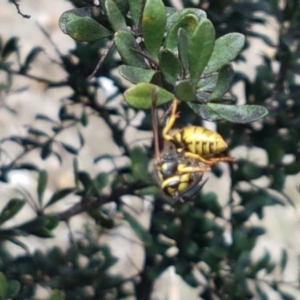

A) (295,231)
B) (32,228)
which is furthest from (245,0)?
(295,231)

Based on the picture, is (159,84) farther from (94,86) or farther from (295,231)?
(295,231)

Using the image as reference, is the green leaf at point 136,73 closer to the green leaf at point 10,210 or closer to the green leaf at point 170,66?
the green leaf at point 170,66

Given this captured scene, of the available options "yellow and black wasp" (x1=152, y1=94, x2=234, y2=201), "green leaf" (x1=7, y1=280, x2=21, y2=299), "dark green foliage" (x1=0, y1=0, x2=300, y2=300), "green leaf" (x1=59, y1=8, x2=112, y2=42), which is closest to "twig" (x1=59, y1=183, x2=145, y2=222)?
"dark green foliage" (x1=0, y1=0, x2=300, y2=300)

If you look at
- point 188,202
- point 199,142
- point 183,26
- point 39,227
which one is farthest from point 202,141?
point 188,202

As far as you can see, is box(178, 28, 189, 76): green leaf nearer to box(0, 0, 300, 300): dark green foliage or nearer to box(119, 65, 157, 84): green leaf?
box(119, 65, 157, 84): green leaf

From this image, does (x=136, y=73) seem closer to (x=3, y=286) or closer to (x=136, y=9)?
(x=136, y=9)

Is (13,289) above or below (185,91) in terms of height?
below

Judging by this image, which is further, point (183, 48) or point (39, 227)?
point (39, 227)
